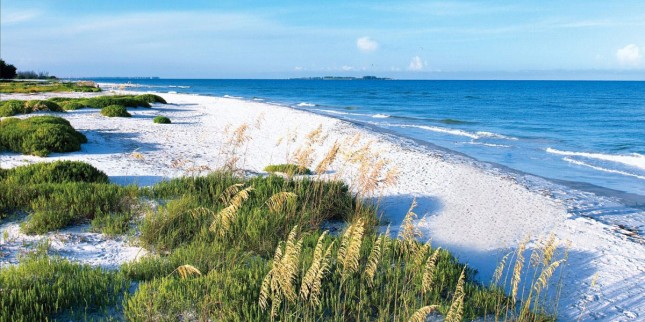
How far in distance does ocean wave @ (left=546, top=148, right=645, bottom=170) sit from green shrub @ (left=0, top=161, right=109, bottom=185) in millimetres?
19803

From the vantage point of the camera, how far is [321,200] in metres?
8.73

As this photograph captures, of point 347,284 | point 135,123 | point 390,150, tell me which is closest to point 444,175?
point 390,150

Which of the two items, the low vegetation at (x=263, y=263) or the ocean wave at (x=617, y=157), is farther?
the ocean wave at (x=617, y=157)

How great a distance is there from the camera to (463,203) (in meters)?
11.2

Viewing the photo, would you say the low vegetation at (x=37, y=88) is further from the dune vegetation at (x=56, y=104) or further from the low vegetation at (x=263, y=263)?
the low vegetation at (x=263, y=263)

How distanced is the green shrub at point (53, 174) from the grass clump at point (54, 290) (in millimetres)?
4143

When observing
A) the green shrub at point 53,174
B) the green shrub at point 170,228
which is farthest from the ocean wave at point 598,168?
the green shrub at point 53,174

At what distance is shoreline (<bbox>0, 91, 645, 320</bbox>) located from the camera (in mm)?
7438

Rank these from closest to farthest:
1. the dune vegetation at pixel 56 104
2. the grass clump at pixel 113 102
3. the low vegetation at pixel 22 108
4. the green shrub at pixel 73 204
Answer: the green shrub at pixel 73 204, the low vegetation at pixel 22 108, the dune vegetation at pixel 56 104, the grass clump at pixel 113 102

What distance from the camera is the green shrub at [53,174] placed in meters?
9.67

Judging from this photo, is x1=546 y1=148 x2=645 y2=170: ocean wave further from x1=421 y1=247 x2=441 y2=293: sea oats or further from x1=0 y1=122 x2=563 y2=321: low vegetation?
x1=421 y1=247 x2=441 y2=293: sea oats

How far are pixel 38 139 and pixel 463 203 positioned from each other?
11853 millimetres

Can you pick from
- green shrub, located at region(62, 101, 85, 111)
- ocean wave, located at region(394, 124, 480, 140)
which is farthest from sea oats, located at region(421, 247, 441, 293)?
green shrub, located at region(62, 101, 85, 111)

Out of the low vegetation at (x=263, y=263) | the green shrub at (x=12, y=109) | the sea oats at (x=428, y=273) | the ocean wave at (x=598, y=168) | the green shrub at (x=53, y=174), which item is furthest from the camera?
the green shrub at (x=12, y=109)
